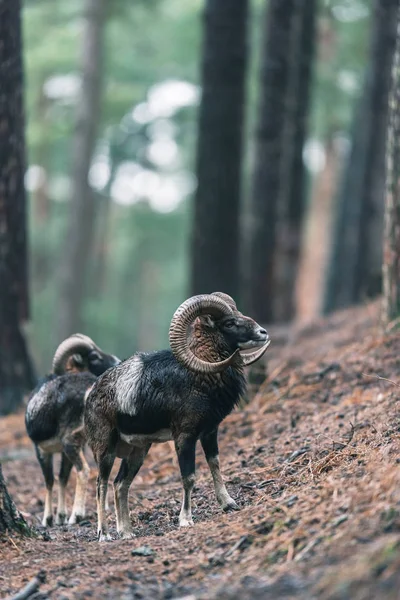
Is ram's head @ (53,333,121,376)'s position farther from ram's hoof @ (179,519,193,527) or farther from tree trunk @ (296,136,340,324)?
tree trunk @ (296,136,340,324)

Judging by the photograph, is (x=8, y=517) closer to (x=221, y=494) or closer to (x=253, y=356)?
(x=221, y=494)

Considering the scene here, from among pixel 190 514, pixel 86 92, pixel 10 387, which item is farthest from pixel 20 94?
pixel 86 92

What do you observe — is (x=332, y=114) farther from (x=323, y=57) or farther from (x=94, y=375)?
(x=94, y=375)

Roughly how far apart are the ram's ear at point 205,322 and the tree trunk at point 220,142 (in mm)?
8482

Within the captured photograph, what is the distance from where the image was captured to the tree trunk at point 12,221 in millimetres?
15016

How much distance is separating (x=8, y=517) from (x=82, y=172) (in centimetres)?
2394

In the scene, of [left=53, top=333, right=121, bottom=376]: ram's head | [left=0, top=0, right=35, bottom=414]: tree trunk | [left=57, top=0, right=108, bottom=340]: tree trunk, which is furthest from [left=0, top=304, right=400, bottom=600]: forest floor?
[left=57, top=0, right=108, bottom=340]: tree trunk

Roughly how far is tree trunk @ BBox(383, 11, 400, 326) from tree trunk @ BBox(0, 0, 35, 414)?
572 cm

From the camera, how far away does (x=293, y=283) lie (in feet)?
76.5

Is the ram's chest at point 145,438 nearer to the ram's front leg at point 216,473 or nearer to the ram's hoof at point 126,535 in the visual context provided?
the ram's front leg at point 216,473

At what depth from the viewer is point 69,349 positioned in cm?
1102

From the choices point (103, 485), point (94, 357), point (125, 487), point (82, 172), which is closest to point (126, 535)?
point (125, 487)

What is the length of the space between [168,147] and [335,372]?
1537 inches

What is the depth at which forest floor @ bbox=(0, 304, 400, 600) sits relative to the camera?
6.15 metres
